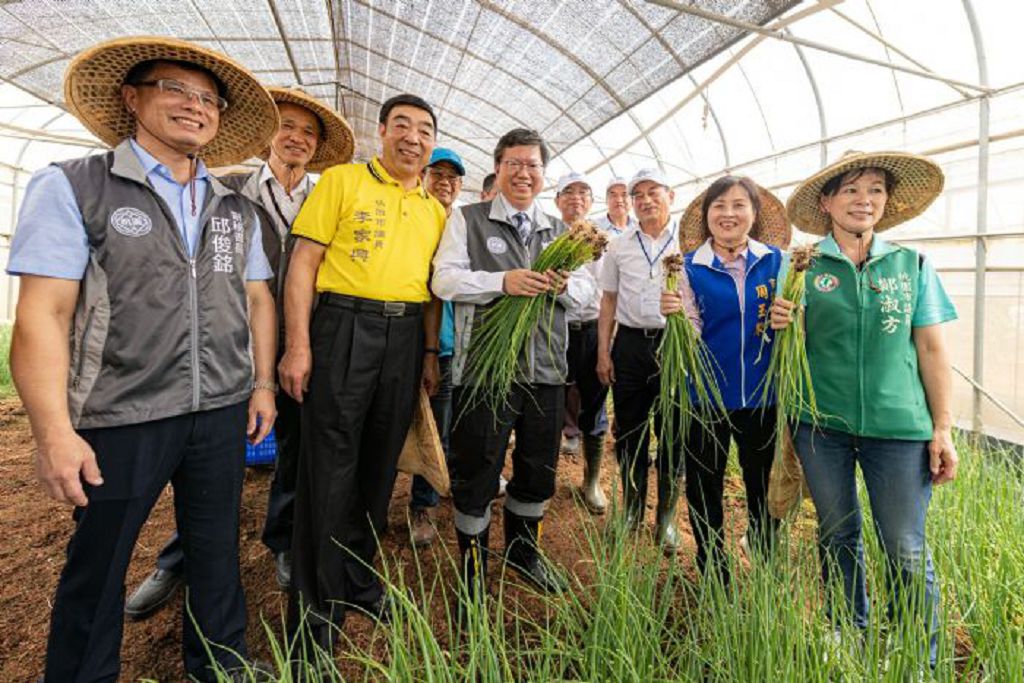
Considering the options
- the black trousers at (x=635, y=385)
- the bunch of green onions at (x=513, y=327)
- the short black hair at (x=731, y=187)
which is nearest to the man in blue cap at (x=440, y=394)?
the bunch of green onions at (x=513, y=327)

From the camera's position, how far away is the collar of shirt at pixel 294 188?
215 cm

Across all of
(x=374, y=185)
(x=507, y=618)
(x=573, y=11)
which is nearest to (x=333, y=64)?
(x=573, y=11)

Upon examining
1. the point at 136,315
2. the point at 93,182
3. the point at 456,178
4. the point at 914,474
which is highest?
the point at 456,178

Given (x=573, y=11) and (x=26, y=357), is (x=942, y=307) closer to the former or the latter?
(x=26, y=357)

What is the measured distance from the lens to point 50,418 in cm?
118

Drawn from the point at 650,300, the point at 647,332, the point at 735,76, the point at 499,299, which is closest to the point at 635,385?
the point at 647,332

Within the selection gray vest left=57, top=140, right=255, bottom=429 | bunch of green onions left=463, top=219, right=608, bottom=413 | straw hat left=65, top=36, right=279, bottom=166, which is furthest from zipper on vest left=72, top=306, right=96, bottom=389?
bunch of green onions left=463, top=219, right=608, bottom=413

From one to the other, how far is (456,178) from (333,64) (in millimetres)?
5931

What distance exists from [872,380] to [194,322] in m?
2.13

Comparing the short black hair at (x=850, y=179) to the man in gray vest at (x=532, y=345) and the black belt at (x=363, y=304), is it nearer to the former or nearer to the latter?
the man in gray vest at (x=532, y=345)

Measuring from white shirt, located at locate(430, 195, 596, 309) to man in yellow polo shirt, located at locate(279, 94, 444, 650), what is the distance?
3.3 inches

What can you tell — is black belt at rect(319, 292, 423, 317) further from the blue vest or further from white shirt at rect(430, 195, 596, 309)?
the blue vest

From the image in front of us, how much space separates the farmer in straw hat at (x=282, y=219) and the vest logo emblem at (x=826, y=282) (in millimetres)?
2027

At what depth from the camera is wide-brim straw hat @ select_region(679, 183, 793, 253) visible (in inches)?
91.9
